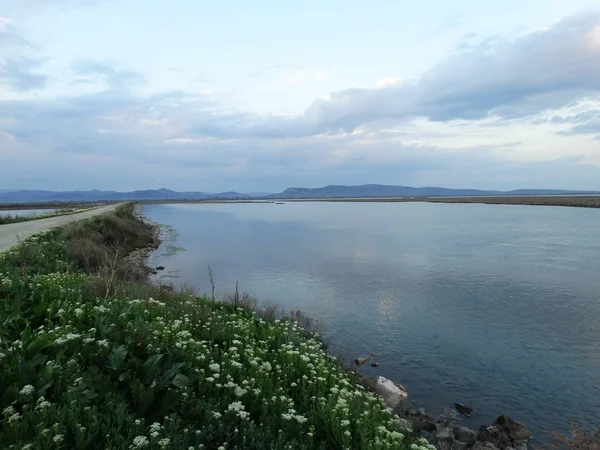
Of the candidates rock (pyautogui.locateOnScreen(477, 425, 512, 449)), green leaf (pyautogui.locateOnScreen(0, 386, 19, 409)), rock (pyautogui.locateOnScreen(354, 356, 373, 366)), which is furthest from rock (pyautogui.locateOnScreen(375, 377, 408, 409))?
green leaf (pyautogui.locateOnScreen(0, 386, 19, 409))

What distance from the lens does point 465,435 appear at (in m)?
9.30

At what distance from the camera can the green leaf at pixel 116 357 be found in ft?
19.7

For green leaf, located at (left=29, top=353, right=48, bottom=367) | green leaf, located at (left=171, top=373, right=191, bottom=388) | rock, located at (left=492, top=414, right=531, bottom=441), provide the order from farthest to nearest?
1. rock, located at (left=492, top=414, right=531, bottom=441)
2. green leaf, located at (left=171, top=373, right=191, bottom=388)
3. green leaf, located at (left=29, top=353, right=48, bottom=367)

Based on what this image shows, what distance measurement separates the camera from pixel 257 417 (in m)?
6.19

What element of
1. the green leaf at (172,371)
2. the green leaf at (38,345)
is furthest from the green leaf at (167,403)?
the green leaf at (38,345)

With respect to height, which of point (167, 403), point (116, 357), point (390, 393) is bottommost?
point (390, 393)

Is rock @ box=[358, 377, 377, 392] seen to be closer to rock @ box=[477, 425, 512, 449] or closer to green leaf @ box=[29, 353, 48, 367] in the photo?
rock @ box=[477, 425, 512, 449]

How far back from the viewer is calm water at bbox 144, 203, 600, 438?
12.1 m

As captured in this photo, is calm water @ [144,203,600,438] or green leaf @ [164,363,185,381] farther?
calm water @ [144,203,600,438]

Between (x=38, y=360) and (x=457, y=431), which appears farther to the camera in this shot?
(x=457, y=431)

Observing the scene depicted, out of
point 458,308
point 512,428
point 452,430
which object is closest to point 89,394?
point 452,430

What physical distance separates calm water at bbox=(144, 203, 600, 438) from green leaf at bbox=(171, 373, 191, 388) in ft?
25.6

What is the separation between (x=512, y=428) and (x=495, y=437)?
0.67 m

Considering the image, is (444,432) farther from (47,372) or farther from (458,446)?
(47,372)
